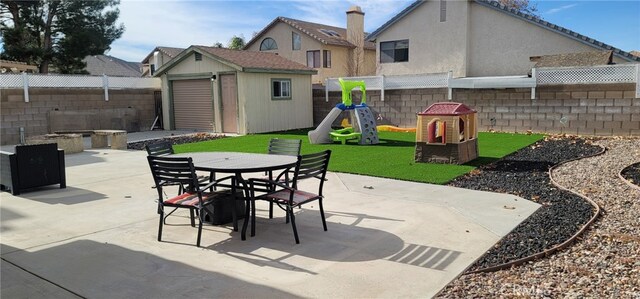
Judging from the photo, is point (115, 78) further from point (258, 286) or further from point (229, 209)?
point (258, 286)

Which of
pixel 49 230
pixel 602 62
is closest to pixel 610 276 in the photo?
pixel 49 230

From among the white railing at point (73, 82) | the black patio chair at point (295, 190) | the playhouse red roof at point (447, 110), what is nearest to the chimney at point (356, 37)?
the white railing at point (73, 82)

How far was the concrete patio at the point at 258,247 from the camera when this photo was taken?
3.92 meters

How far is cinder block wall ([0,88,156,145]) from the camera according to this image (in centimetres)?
1603

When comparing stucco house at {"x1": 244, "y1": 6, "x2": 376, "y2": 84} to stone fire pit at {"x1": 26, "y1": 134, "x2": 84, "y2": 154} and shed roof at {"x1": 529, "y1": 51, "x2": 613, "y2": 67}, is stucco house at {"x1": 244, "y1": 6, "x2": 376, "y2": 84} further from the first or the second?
stone fire pit at {"x1": 26, "y1": 134, "x2": 84, "y2": 154}

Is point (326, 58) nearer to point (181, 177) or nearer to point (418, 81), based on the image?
point (418, 81)

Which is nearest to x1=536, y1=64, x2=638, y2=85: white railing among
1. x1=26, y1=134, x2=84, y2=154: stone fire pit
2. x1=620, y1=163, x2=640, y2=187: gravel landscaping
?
x1=620, y1=163, x2=640, y2=187: gravel landscaping

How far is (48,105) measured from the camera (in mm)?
A: 17234

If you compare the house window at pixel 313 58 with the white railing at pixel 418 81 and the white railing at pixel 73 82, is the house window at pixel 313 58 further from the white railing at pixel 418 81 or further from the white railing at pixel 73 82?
the white railing at pixel 418 81

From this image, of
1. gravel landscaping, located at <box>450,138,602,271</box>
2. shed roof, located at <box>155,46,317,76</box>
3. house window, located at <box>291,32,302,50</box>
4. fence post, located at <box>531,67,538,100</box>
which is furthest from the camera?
house window, located at <box>291,32,302,50</box>

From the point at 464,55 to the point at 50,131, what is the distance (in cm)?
1768

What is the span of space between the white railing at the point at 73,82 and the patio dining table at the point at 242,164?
43.6ft

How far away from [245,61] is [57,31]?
1630cm

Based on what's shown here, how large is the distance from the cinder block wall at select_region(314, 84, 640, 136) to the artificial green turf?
0.93m
